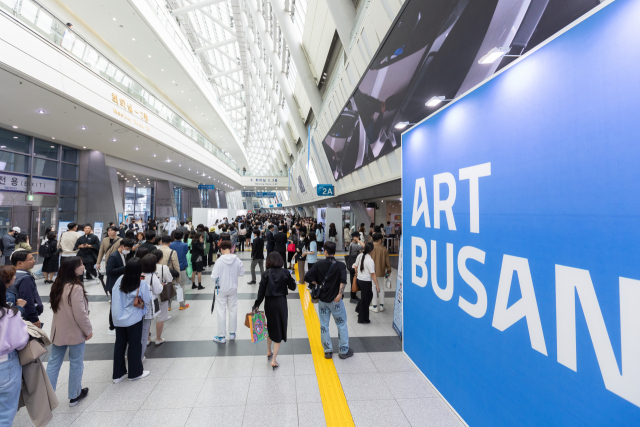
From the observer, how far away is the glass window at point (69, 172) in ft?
45.5

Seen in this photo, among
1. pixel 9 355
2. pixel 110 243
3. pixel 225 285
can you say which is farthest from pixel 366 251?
pixel 110 243

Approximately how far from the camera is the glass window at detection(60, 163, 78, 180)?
13.9 metres

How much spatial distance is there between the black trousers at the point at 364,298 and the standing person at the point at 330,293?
132cm

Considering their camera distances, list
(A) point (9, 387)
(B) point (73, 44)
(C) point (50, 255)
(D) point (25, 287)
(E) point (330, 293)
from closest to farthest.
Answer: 1. (A) point (9, 387)
2. (D) point (25, 287)
3. (E) point (330, 293)
4. (C) point (50, 255)
5. (B) point (73, 44)

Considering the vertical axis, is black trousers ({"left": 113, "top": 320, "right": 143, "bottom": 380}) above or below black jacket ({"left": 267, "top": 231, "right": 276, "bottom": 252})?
below

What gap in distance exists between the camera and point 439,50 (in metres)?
4.69

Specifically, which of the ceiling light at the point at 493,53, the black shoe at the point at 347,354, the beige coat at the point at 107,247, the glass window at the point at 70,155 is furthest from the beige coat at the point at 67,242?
the ceiling light at the point at 493,53

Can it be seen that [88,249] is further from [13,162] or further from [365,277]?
[13,162]

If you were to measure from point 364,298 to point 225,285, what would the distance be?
2559 mm

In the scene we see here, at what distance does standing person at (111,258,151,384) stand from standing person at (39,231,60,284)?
A: 650cm

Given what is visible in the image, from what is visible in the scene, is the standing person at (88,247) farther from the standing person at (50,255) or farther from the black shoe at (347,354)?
the black shoe at (347,354)

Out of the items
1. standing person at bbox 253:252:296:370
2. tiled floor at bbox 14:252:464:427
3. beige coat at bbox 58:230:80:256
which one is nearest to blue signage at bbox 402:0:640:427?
tiled floor at bbox 14:252:464:427

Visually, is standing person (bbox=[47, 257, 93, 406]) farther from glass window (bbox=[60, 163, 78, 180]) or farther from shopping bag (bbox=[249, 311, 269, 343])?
glass window (bbox=[60, 163, 78, 180])

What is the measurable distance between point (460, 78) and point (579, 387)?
14.5ft
